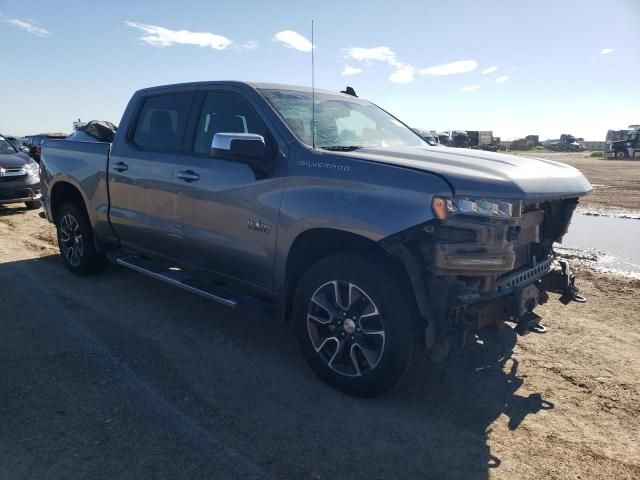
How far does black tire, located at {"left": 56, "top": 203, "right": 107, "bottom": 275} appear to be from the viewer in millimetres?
5785

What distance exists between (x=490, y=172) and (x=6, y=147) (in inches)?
482

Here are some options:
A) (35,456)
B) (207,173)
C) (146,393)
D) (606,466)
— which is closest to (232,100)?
(207,173)

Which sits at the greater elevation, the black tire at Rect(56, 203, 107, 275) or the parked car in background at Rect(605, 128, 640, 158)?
Answer: the parked car in background at Rect(605, 128, 640, 158)

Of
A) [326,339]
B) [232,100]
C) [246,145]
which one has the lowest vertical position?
[326,339]

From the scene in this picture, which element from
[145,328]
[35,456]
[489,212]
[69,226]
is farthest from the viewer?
[69,226]

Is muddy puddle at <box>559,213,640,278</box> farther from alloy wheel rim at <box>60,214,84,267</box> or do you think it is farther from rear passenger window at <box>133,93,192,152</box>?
alloy wheel rim at <box>60,214,84,267</box>

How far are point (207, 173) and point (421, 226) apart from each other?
1968mm

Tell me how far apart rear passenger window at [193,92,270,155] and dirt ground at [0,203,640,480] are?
1667 mm

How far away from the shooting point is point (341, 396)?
343 centimetres

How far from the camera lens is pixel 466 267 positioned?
2895mm

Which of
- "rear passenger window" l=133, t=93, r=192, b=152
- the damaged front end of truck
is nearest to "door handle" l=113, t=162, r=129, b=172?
"rear passenger window" l=133, t=93, r=192, b=152

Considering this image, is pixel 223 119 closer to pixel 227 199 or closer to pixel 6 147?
pixel 227 199

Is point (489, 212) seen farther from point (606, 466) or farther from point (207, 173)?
point (207, 173)

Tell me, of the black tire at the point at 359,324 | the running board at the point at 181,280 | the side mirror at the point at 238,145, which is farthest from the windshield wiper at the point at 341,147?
the running board at the point at 181,280
